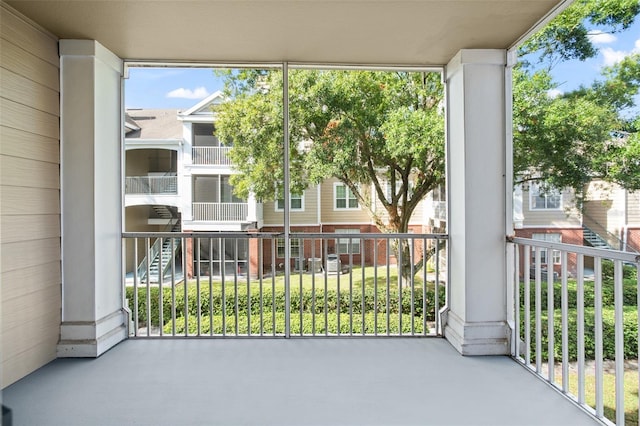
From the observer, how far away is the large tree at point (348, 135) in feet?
10.8

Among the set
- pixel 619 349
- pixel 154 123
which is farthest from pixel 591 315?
pixel 154 123

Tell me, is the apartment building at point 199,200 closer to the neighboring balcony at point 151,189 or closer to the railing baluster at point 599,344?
the neighboring balcony at point 151,189

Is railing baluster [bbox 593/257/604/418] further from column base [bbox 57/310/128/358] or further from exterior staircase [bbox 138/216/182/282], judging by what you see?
column base [bbox 57/310/128/358]

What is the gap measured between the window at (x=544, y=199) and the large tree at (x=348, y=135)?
34.3 inches

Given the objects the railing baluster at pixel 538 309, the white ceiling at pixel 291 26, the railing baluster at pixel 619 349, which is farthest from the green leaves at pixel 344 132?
the railing baluster at pixel 619 349

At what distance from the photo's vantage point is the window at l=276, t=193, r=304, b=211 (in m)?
3.20

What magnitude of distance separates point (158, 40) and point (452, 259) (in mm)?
2678

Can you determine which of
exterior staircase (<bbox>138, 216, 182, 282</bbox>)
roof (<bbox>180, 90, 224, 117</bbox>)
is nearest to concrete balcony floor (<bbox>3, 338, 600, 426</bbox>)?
exterior staircase (<bbox>138, 216, 182, 282</bbox>)

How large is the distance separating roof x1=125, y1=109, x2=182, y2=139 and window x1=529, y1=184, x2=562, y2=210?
275 cm

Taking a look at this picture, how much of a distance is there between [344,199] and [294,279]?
129 centimetres

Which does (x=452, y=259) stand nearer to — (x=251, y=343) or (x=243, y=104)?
(x=251, y=343)

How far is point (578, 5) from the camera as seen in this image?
2.27 metres

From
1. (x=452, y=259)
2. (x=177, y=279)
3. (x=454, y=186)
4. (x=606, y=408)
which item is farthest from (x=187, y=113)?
(x=606, y=408)

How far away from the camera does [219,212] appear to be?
3105 millimetres
